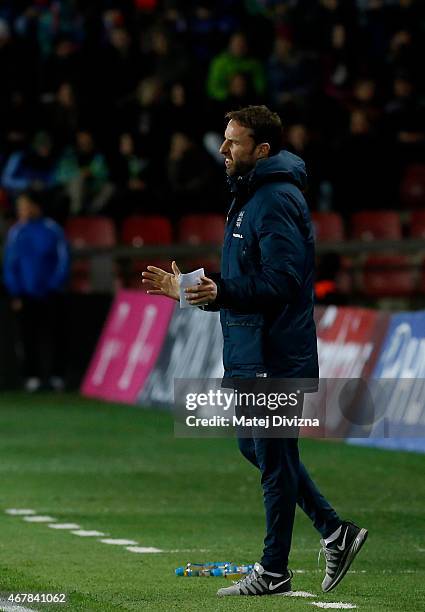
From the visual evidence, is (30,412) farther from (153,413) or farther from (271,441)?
(271,441)

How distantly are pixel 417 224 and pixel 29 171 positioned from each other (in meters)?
5.20

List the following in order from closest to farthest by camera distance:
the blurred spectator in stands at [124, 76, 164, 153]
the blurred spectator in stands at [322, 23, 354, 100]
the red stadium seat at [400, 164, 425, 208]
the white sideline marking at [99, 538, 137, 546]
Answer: the white sideline marking at [99, 538, 137, 546] → the blurred spectator in stands at [124, 76, 164, 153] → the red stadium seat at [400, 164, 425, 208] → the blurred spectator in stands at [322, 23, 354, 100]

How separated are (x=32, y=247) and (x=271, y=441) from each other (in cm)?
1304

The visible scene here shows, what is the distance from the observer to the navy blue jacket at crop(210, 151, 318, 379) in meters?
7.75

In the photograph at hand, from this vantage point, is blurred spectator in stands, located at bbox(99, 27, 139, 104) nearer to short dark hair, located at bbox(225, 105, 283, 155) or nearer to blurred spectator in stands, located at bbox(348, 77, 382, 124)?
blurred spectator in stands, located at bbox(348, 77, 382, 124)

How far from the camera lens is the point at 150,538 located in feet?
33.6

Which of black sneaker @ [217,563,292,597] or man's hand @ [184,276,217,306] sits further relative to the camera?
black sneaker @ [217,563,292,597]

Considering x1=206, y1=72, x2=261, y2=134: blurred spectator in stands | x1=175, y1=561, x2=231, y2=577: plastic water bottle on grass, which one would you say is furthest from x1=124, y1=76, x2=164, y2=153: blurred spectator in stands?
x1=175, y1=561, x2=231, y2=577: plastic water bottle on grass

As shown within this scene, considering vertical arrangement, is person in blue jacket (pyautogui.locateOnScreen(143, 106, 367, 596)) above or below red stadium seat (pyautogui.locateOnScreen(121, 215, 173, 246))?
above

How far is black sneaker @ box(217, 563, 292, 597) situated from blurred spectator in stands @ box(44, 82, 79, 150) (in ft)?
53.1

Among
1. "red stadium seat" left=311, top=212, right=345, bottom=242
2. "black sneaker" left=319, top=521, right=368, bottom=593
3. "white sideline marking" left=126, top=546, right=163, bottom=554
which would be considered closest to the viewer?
"black sneaker" left=319, top=521, right=368, bottom=593

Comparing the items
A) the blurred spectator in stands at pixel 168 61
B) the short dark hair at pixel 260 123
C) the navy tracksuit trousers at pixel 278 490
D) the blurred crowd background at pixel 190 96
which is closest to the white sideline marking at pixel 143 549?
the navy tracksuit trousers at pixel 278 490

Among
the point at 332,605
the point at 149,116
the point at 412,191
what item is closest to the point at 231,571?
the point at 332,605

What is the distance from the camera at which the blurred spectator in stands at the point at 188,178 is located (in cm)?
2308
